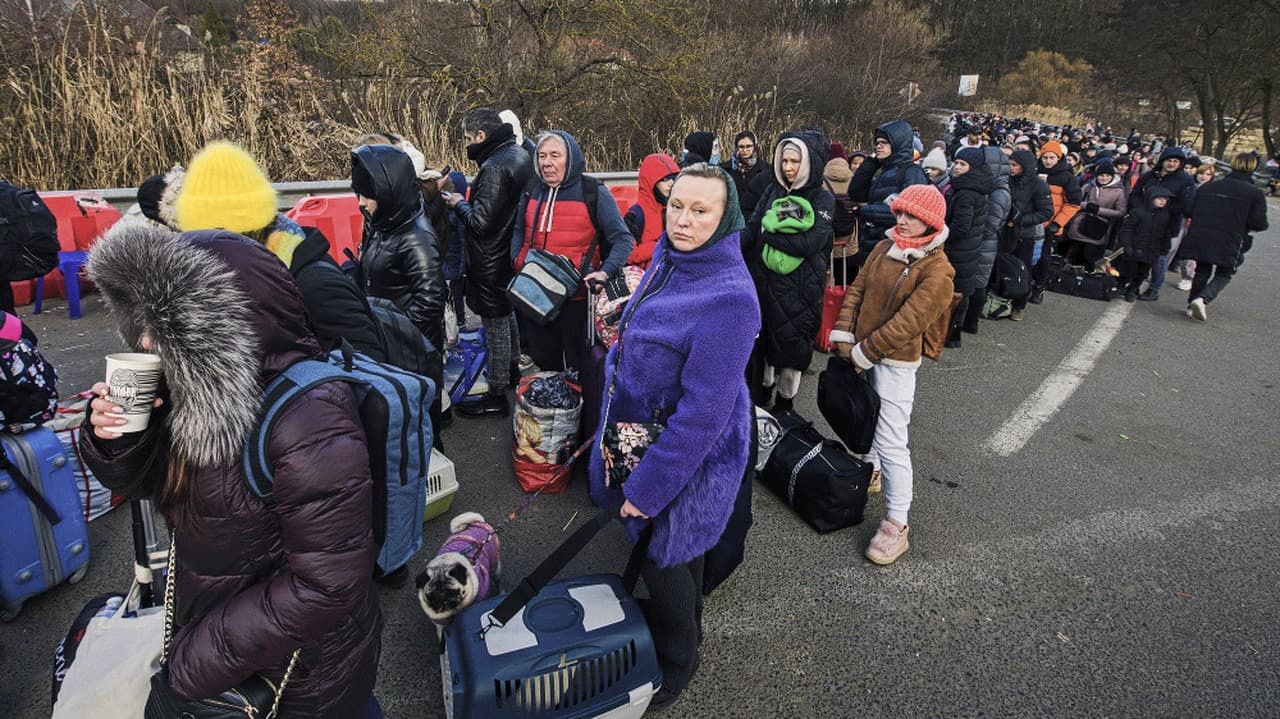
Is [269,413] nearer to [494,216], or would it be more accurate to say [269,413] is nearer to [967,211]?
[494,216]

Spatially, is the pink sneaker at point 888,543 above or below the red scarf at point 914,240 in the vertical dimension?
below

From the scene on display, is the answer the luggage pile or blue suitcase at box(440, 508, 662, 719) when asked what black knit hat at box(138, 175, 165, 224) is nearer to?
the luggage pile

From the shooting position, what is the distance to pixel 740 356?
203cm

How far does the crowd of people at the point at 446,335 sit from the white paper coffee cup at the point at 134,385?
0.03 m

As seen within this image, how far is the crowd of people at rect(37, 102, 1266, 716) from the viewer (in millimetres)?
1305

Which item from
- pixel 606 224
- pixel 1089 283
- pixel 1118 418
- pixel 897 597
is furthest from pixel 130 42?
pixel 1089 283

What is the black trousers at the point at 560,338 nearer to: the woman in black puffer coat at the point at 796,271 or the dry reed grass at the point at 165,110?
the woman in black puffer coat at the point at 796,271

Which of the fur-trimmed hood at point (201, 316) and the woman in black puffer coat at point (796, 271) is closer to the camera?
the fur-trimmed hood at point (201, 316)

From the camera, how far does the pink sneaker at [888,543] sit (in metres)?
3.35

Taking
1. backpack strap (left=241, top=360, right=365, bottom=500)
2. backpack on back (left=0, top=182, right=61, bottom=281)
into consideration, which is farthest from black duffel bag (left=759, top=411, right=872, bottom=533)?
backpack on back (left=0, top=182, right=61, bottom=281)

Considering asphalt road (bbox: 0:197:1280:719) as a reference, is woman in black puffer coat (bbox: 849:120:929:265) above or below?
above

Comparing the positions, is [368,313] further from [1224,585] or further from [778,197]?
[1224,585]

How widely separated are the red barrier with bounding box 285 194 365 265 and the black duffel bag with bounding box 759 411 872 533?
5090mm

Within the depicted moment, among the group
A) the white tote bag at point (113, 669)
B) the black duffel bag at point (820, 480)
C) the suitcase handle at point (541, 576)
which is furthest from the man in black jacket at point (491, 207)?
the white tote bag at point (113, 669)
